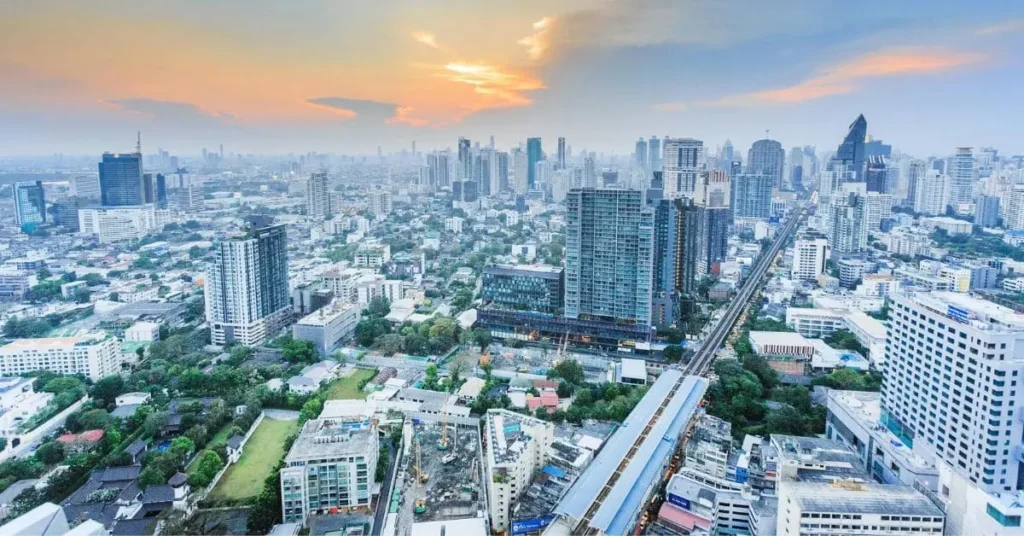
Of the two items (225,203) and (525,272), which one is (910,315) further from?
(225,203)

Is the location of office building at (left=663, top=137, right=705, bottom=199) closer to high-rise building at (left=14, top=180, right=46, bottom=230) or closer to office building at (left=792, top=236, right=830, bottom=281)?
office building at (left=792, top=236, right=830, bottom=281)

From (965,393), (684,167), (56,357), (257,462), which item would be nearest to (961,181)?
(684,167)

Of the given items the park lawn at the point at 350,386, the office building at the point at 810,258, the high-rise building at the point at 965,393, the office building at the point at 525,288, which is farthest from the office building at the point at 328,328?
the office building at the point at 810,258

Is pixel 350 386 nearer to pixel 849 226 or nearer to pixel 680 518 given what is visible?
pixel 680 518

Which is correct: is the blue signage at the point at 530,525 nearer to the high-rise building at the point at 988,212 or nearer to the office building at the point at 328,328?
the office building at the point at 328,328

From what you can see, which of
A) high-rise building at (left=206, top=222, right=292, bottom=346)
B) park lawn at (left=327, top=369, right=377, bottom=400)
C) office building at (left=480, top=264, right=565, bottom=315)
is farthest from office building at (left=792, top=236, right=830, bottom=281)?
high-rise building at (left=206, top=222, right=292, bottom=346)
